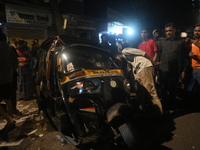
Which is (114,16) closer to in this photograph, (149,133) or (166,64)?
A: (166,64)

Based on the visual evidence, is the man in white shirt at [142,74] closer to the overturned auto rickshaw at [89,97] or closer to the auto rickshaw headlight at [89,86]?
the overturned auto rickshaw at [89,97]

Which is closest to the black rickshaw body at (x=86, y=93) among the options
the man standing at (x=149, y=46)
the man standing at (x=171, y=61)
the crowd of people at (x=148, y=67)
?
the crowd of people at (x=148, y=67)

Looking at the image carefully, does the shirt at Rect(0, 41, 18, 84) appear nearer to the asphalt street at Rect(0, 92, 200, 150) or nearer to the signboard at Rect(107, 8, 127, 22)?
the asphalt street at Rect(0, 92, 200, 150)

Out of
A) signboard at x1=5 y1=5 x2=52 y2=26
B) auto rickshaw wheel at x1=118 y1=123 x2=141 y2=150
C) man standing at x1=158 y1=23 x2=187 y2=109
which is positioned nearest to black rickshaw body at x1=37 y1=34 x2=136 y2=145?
auto rickshaw wheel at x1=118 y1=123 x2=141 y2=150

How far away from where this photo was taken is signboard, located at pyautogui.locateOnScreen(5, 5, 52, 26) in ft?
29.8

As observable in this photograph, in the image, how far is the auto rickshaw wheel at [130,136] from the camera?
7.20 ft

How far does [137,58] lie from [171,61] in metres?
1.30

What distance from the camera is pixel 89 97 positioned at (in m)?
2.77

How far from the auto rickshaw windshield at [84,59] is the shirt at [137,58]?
0.76m

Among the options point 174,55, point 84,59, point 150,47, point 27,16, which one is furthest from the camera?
point 27,16

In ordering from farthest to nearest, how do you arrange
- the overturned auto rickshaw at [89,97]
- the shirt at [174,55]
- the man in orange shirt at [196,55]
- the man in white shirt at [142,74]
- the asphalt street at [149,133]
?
the shirt at [174,55], the man in orange shirt at [196,55], the man in white shirt at [142,74], the asphalt street at [149,133], the overturned auto rickshaw at [89,97]

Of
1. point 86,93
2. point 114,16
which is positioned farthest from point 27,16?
point 86,93

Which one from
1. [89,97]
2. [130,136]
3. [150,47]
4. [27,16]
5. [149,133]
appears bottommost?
[149,133]

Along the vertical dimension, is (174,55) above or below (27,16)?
below
